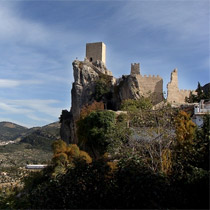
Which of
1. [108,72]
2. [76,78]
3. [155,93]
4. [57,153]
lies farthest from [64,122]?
[57,153]

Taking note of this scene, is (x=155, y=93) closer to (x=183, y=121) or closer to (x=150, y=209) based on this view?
(x=183, y=121)

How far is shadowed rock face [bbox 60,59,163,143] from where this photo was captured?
3253 cm

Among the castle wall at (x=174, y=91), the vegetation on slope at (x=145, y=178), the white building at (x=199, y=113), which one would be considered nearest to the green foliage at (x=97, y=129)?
the white building at (x=199, y=113)

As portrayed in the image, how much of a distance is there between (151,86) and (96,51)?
1202 centimetres

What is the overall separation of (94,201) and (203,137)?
5194mm

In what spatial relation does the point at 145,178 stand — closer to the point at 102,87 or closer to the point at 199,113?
the point at 199,113

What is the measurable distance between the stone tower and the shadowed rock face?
1977 millimetres

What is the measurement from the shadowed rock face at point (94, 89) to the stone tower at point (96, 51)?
198 cm

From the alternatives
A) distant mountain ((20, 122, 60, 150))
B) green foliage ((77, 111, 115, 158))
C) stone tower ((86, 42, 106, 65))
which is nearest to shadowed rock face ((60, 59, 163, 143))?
stone tower ((86, 42, 106, 65))

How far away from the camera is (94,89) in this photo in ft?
118

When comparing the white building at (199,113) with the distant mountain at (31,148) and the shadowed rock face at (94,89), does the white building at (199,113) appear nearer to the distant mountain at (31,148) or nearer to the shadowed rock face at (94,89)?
the shadowed rock face at (94,89)

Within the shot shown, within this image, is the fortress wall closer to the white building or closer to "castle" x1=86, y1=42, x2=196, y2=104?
"castle" x1=86, y1=42, x2=196, y2=104

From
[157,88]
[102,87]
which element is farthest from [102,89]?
[157,88]

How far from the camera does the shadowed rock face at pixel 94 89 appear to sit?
107 feet
